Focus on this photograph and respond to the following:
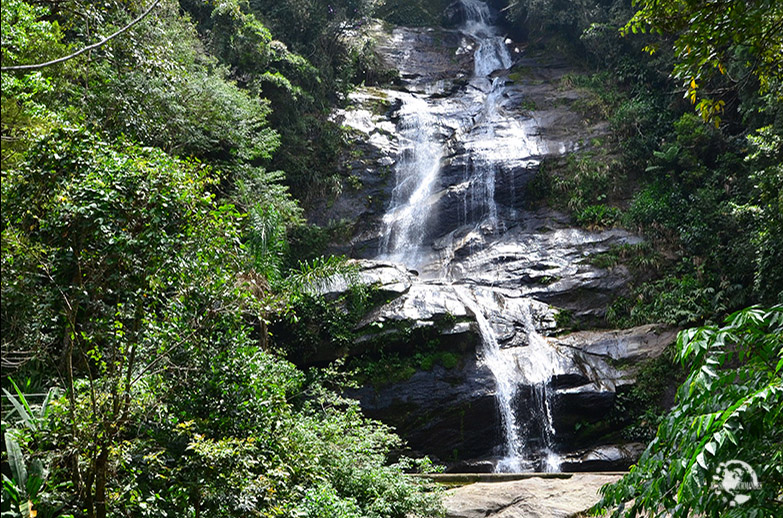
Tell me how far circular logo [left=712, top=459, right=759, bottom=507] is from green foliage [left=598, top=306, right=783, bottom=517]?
12 millimetres

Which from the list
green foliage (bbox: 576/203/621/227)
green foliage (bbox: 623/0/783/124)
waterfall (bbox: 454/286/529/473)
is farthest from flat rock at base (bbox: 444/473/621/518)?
green foliage (bbox: 576/203/621/227)

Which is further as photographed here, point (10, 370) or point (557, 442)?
point (557, 442)

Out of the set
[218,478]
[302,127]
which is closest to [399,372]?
[218,478]

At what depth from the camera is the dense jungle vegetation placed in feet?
8.70

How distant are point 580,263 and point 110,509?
14411 millimetres

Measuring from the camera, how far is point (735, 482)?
213cm

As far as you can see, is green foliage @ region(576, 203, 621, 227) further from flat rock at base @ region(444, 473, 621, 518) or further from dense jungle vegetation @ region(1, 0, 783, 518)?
flat rock at base @ region(444, 473, 621, 518)

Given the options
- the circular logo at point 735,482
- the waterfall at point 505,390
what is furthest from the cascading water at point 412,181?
the circular logo at point 735,482

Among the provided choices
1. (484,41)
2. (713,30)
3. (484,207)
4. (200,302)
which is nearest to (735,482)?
(713,30)

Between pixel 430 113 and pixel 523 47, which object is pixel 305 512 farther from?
pixel 523 47

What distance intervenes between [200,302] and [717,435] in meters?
4.53

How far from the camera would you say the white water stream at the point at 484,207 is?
1220 cm

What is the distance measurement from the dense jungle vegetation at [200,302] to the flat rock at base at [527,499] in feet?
2.08

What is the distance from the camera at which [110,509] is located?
4406 mm
